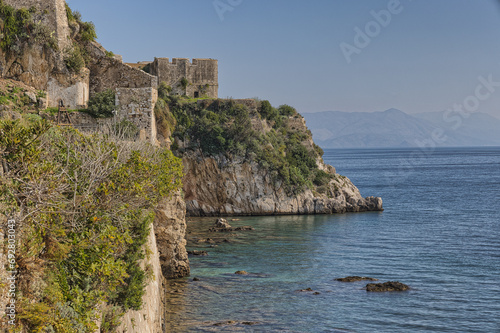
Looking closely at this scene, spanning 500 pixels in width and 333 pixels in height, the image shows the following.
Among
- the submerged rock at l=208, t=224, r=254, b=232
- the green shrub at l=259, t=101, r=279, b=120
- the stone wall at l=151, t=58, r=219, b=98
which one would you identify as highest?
the stone wall at l=151, t=58, r=219, b=98

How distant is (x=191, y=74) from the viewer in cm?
6238

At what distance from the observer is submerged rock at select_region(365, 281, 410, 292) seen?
27.9 meters

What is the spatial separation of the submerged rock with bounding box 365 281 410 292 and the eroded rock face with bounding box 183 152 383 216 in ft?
96.4

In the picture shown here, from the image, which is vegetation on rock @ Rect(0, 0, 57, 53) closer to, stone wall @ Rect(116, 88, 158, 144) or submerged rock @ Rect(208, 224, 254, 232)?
stone wall @ Rect(116, 88, 158, 144)

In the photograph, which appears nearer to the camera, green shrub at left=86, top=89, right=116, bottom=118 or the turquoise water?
the turquoise water

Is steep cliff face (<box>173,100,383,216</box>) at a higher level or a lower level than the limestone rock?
lower

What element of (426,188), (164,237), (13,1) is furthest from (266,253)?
(426,188)

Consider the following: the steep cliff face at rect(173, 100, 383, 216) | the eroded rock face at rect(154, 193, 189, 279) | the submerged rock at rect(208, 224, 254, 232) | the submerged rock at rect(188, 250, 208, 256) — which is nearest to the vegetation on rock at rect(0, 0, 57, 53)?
the eroded rock face at rect(154, 193, 189, 279)

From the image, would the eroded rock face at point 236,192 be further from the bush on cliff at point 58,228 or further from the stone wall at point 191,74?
the bush on cliff at point 58,228

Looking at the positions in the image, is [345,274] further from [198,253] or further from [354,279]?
[198,253]

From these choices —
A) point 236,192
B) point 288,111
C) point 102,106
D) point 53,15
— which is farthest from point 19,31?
point 288,111

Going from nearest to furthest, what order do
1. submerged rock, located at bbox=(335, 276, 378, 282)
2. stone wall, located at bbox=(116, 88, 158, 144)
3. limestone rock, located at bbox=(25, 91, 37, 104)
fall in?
stone wall, located at bbox=(116, 88, 158, 144) < limestone rock, located at bbox=(25, 91, 37, 104) < submerged rock, located at bbox=(335, 276, 378, 282)

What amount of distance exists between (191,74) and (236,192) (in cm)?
1578

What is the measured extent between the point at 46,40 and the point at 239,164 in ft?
98.3
